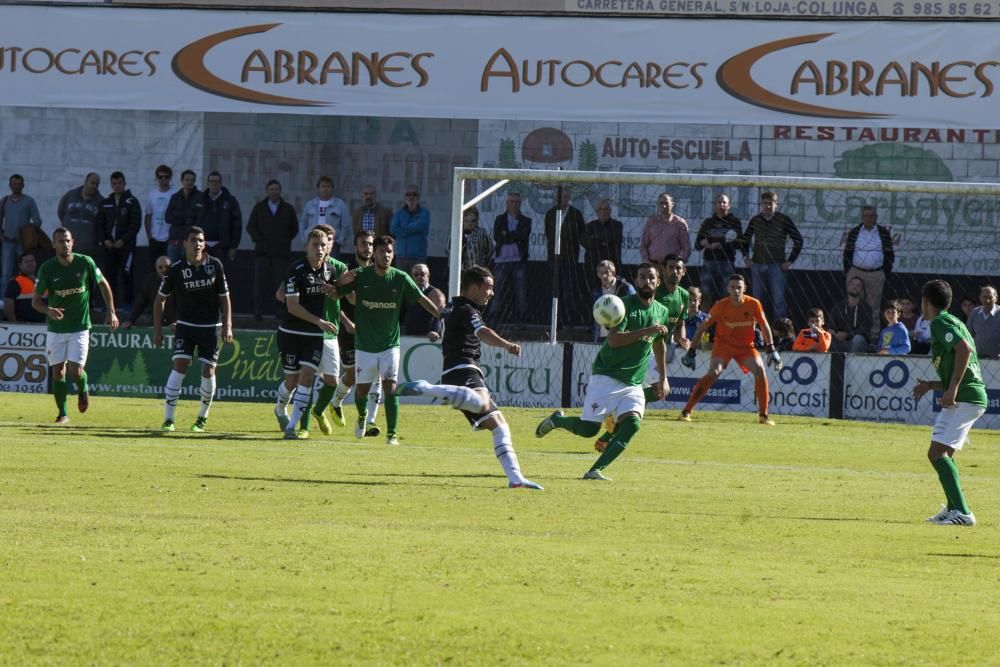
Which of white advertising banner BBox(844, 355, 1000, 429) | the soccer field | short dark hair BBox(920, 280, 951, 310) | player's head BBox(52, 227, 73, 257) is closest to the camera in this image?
the soccer field

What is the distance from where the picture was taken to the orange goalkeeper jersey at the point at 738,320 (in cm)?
2145

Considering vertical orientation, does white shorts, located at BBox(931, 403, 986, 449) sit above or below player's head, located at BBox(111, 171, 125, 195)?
below

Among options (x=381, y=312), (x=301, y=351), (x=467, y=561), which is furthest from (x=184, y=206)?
(x=467, y=561)

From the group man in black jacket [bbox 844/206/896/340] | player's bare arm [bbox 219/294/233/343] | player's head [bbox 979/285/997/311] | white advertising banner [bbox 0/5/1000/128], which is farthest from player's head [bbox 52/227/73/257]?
player's head [bbox 979/285/997/311]

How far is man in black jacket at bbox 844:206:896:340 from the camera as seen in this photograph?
24.8 meters

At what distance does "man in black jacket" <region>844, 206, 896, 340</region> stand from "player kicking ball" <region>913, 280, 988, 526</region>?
13.4 m

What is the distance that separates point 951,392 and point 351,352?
8851 millimetres

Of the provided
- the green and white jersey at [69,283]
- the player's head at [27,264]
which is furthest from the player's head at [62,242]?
the player's head at [27,264]

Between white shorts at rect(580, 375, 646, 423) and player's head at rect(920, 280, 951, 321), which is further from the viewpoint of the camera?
white shorts at rect(580, 375, 646, 423)

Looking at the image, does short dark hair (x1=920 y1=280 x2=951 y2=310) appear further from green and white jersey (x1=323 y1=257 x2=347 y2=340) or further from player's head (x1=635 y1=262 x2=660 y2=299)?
green and white jersey (x1=323 y1=257 x2=347 y2=340)

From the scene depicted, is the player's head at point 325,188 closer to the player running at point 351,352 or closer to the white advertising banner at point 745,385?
the white advertising banner at point 745,385

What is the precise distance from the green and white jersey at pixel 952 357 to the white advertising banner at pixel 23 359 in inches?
668

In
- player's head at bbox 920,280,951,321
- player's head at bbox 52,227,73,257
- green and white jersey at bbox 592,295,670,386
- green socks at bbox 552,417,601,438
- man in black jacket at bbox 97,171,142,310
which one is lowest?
green socks at bbox 552,417,601,438

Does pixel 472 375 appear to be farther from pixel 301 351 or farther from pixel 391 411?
pixel 301 351
